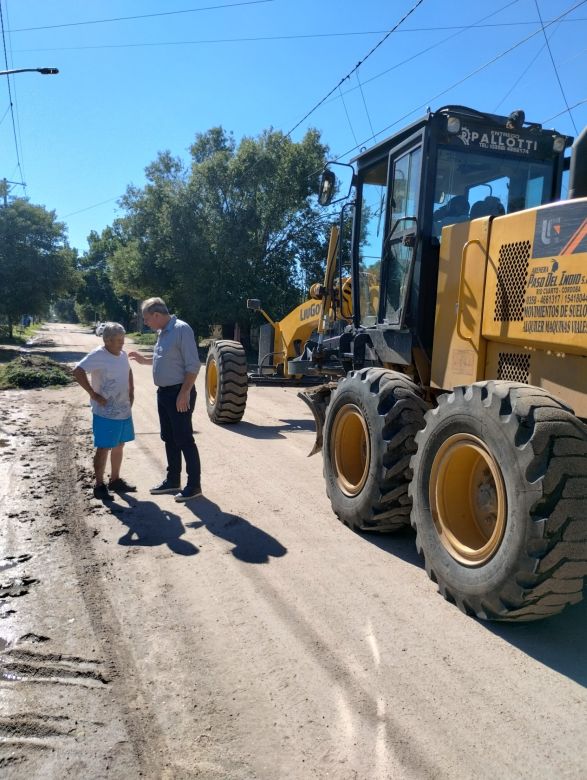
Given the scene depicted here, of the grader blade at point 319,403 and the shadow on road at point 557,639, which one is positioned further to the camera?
the grader blade at point 319,403

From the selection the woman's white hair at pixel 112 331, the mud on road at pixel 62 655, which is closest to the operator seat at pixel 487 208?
the woman's white hair at pixel 112 331

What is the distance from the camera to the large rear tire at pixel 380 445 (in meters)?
4.46

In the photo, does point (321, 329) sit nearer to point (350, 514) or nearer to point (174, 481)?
point (174, 481)

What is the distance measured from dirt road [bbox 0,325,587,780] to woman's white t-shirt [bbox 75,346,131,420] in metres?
0.91

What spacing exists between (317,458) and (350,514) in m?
2.79

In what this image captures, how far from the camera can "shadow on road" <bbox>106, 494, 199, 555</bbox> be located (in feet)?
15.4

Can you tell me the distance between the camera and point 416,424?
450cm

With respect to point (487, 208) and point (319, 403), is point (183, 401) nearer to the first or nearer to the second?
point (319, 403)

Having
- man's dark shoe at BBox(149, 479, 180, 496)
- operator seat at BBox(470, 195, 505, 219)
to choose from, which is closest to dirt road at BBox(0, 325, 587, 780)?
man's dark shoe at BBox(149, 479, 180, 496)

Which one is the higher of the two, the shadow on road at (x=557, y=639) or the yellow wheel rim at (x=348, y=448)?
the yellow wheel rim at (x=348, y=448)

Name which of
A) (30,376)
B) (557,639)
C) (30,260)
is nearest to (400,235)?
(557,639)

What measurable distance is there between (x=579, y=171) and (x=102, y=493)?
15.3 ft

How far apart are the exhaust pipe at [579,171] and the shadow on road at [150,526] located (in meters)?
3.51

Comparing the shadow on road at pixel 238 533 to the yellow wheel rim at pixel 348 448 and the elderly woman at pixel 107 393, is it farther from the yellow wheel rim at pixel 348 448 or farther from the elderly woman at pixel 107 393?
the elderly woman at pixel 107 393
